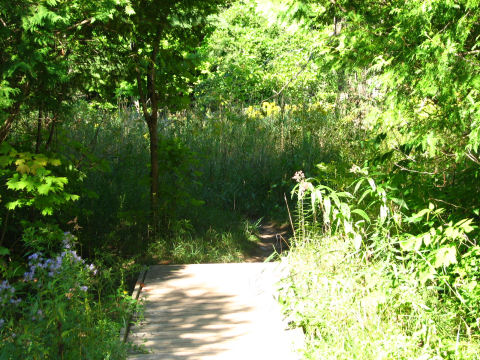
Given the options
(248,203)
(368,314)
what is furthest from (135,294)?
(248,203)

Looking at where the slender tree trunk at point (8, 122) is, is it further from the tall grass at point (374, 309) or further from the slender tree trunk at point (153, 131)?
the tall grass at point (374, 309)

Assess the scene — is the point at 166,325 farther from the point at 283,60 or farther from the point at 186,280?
the point at 283,60

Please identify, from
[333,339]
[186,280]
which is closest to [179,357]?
[333,339]

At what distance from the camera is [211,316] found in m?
4.65

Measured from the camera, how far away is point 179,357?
150 inches

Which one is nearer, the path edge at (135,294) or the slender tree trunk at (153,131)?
the path edge at (135,294)

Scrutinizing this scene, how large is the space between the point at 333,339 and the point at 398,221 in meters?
1.37

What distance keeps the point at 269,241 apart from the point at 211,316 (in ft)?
10.2

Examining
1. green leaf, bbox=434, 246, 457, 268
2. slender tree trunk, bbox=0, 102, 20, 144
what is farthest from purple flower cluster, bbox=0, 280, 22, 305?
green leaf, bbox=434, 246, 457, 268

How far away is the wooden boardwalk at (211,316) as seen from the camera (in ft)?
12.9

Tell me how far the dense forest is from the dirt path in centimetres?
16

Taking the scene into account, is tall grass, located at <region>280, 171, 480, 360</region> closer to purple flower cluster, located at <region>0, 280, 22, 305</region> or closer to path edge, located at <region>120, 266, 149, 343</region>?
path edge, located at <region>120, 266, 149, 343</region>

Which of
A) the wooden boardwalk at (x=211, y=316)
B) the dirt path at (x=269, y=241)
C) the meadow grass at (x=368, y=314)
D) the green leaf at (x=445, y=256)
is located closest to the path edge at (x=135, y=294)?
the wooden boardwalk at (x=211, y=316)

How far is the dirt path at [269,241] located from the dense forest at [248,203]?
156mm
